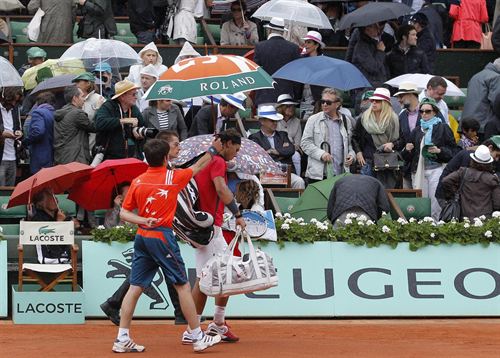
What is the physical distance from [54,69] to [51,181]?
450 cm

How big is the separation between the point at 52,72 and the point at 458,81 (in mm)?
7013

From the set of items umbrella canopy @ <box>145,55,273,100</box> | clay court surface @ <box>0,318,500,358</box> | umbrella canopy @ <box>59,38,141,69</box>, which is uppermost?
umbrella canopy @ <box>145,55,273,100</box>

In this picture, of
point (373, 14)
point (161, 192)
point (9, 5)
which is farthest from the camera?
point (9, 5)

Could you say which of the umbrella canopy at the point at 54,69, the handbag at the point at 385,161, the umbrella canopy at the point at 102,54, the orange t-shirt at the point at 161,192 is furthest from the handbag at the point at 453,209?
the umbrella canopy at the point at 54,69

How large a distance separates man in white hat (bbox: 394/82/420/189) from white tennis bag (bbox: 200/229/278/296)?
622 centimetres

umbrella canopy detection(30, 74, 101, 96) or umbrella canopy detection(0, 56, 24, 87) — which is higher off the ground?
umbrella canopy detection(0, 56, 24, 87)

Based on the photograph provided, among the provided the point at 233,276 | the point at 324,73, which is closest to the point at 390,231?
the point at 233,276

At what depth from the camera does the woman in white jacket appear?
19.5m

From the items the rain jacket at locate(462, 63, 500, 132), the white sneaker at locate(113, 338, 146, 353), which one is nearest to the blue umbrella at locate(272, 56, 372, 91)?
the rain jacket at locate(462, 63, 500, 132)

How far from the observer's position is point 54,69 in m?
20.7

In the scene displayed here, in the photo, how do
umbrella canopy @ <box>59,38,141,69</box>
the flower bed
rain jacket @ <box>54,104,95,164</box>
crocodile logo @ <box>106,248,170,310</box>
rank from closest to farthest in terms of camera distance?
crocodile logo @ <box>106,248,170,310</box>
the flower bed
rain jacket @ <box>54,104,95,164</box>
umbrella canopy @ <box>59,38,141,69</box>

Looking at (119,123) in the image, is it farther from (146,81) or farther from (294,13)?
(294,13)

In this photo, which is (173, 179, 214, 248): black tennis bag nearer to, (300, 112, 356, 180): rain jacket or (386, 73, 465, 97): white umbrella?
(300, 112, 356, 180): rain jacket

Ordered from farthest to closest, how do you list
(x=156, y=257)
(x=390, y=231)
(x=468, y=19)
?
(x=468, y=19) < (x=390, y=231) < (x=156, y=257)
